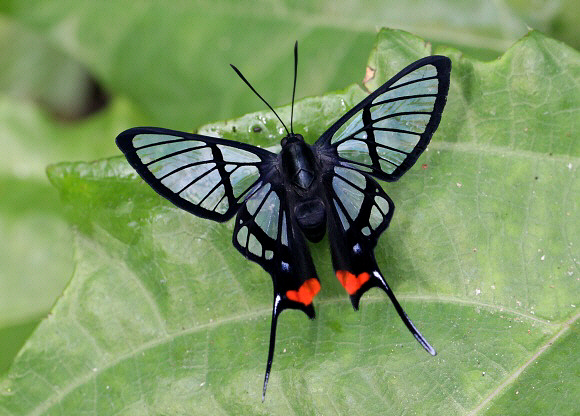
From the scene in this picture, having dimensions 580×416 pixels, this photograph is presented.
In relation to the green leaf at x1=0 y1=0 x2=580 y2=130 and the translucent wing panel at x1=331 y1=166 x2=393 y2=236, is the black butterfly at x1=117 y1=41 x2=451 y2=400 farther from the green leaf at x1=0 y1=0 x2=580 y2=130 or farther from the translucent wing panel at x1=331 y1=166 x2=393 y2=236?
the green leaf at x1=0 y1=0 x2=580 y2=130

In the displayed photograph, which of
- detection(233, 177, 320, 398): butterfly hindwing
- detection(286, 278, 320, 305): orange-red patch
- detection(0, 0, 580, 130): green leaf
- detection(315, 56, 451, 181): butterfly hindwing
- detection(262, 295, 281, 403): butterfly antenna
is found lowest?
detection(262, 295, 281, 403): butterfly antenna

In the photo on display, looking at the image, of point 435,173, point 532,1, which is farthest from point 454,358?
point 532,1

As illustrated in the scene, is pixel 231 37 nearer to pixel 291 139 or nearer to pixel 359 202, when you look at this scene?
pixel 291 139

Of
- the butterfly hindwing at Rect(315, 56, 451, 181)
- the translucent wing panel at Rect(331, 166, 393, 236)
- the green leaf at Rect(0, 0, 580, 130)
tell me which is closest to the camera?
the butterfly hindwing at Rect(315, 56, 451, 181)

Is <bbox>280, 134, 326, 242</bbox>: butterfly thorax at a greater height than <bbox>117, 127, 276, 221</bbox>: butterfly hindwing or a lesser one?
lesser

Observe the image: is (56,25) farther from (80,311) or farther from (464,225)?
(464,225)

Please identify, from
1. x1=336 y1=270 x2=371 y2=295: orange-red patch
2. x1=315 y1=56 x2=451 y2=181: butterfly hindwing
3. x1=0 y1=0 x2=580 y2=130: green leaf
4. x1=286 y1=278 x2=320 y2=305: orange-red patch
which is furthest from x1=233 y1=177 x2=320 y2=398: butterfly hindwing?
x1=0 y1=0 x2=580 y2=130: green leaf

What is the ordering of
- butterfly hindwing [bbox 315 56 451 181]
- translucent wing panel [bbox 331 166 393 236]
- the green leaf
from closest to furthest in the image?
1. butterfly hindwing [bbox 315 56 451 181]
2. translucent wing panel [bbox 331 166 393 236]
3. the green leaf

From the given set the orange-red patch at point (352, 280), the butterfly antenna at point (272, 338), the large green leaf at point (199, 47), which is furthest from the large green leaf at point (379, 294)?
the large green leaf at point (199, 47)
